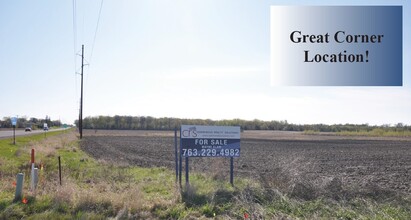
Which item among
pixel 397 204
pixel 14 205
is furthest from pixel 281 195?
pixel 14 205

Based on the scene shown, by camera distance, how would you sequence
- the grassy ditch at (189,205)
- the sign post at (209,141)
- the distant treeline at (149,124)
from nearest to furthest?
the grassy ditch at (189,205)
the sign post at (209,141)
the distant treeline at (149,124)

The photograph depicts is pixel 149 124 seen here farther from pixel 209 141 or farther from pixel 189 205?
pixel 189 205

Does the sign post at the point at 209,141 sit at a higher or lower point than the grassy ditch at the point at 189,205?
higher

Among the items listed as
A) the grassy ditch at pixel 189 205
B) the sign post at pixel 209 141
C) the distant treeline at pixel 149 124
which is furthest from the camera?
the distant treeline at pixel 149 124

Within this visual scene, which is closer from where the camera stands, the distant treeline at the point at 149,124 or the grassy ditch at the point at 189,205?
the grassy ditch at the point at 189,205

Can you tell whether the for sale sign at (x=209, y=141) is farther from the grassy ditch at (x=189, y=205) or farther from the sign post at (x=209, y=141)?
the grassy ditch at (x=189, y=205)

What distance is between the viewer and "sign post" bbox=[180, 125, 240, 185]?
10.4 meters

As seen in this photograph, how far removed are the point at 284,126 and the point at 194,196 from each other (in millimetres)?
139399

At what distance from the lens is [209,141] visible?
35.0ft

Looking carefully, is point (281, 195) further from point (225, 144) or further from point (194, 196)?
point (225, 144)

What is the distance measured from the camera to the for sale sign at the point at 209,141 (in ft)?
34.3

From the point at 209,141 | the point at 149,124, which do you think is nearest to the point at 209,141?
the point at 209,141

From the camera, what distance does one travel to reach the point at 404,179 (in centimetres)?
1435

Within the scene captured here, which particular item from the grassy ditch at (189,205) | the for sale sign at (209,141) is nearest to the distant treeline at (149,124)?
the for sale sign at (209,141)
